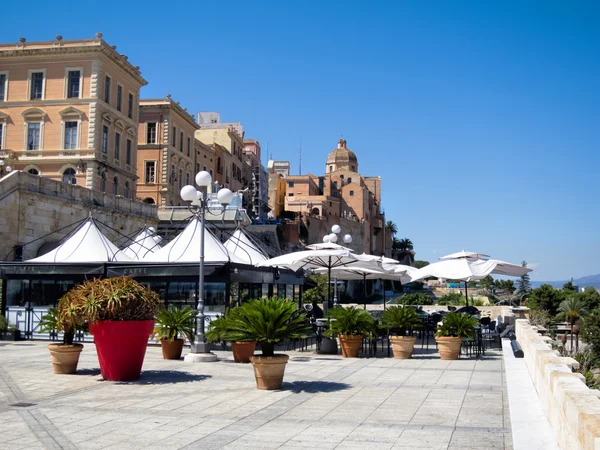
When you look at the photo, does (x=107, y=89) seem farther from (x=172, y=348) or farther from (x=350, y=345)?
(x=350, y=345)

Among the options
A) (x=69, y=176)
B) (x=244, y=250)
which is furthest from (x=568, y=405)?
(x=69, y=176)

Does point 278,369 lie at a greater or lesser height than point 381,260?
lesser

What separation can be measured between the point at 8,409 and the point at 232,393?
3024 mm

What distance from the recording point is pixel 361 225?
102812mm

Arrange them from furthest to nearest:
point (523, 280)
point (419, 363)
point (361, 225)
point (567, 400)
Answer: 1. point (523, 280)
2. point (361, 225)
3. point (419, 363)
4. point (567, 400)

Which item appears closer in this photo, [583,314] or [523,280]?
[583,314]

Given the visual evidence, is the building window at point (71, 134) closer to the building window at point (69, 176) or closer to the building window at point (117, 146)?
the building window at point (69, 176)

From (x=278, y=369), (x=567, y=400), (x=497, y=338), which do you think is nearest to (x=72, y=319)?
(x=278, y=369)

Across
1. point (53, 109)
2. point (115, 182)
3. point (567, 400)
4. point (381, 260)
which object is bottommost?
point (567, 400)

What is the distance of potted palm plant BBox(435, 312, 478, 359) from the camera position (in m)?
13.6

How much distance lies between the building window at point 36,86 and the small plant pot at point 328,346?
34.6 metres

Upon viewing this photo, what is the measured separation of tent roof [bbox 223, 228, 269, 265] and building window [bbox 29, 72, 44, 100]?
2677 centimetres

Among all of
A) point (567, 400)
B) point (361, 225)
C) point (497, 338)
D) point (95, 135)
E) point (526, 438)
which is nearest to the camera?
point (567, 400)

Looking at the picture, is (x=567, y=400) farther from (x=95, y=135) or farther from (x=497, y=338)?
(x=95, y=135)
